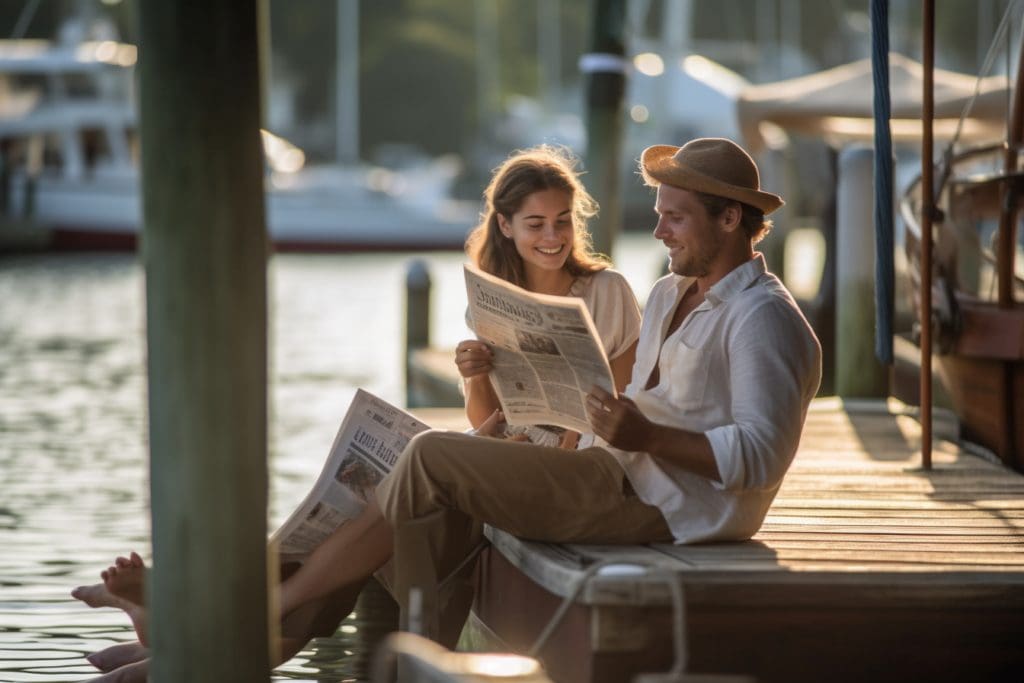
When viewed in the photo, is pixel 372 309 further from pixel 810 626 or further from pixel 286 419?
pixel 810 626

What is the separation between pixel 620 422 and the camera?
4570 millimetres

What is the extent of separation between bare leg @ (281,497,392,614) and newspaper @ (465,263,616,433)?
47 centimetres

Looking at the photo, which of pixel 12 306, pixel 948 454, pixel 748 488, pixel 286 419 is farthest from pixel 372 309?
pixel 748 488

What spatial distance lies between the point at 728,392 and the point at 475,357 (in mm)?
758

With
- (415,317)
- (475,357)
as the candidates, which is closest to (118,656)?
(475,357)

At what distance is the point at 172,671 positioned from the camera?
4176mm

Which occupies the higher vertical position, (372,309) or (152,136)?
(152,136)

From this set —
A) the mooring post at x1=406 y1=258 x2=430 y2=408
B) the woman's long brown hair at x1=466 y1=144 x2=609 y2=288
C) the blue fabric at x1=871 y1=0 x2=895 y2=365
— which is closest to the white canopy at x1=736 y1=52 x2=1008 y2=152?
the mooring post at x1=406 y1=258 x2=430 y2=408

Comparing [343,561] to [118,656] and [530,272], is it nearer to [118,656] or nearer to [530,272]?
[118,656]

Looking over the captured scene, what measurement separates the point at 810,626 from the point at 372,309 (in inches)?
974

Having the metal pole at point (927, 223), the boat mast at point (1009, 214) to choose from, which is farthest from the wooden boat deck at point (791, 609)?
the boat mast at point (1009, 214)

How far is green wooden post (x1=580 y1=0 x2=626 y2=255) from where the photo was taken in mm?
11438

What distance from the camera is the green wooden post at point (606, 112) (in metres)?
11.4

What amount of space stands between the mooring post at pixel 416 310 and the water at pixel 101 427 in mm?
901
